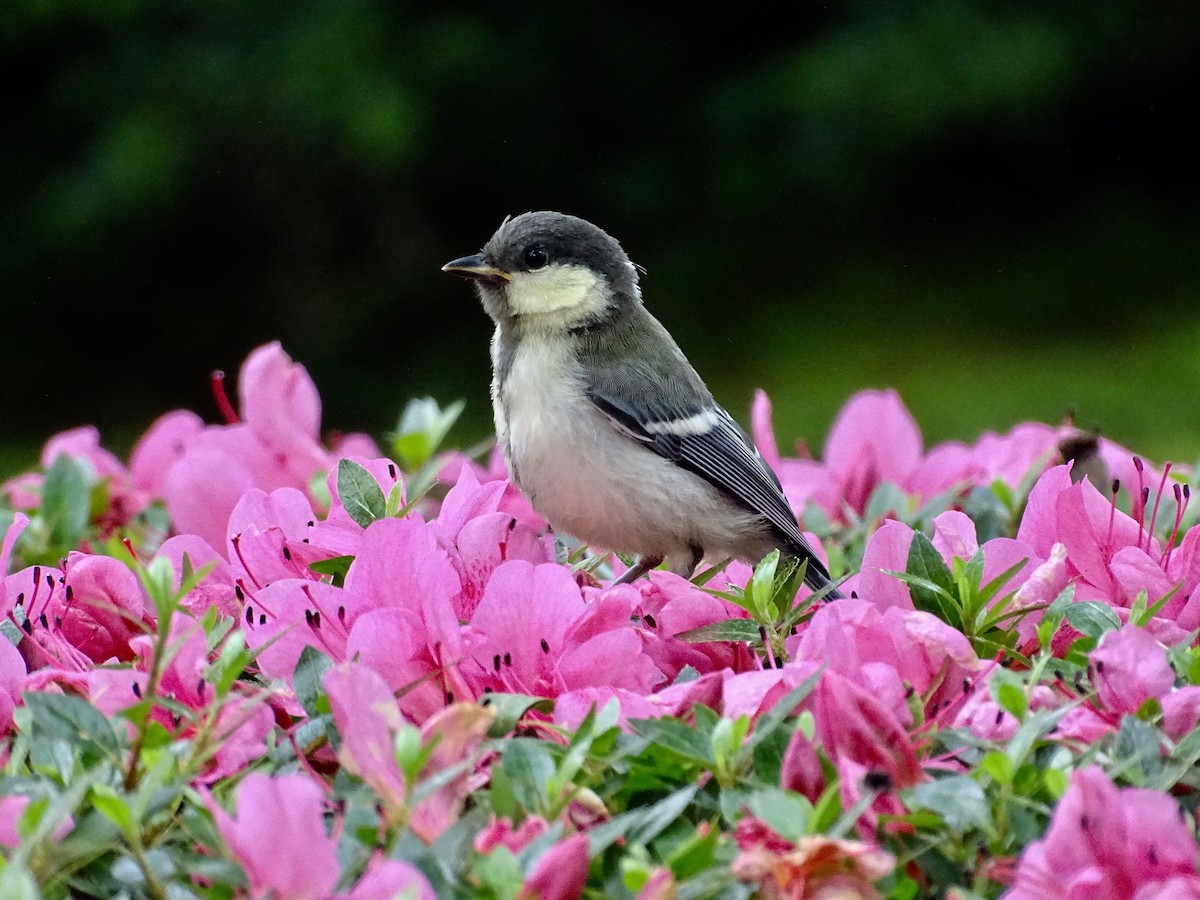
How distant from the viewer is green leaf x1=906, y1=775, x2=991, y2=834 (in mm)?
1120

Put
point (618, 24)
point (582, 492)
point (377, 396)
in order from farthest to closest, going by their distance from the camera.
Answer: point (618, 24) → point (377, 396) → point (582, 492)

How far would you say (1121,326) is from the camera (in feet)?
33.5

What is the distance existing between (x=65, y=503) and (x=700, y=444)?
3.80ft

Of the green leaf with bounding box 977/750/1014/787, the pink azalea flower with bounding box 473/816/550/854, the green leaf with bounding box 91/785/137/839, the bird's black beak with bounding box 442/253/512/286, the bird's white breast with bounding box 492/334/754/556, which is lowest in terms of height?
the bird's white breast with bounding box 492/334/754/556

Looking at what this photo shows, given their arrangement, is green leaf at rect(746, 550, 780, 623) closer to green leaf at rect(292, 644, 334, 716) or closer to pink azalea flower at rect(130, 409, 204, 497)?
green leaf at rect(292, 644, 334, 716)

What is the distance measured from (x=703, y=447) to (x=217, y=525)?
1.03m

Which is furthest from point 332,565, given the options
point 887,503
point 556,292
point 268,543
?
point 556,292

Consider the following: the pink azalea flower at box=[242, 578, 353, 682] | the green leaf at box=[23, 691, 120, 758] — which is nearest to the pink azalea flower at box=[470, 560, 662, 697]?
the pink azalea flower at box=[242, 578, 353, 682]

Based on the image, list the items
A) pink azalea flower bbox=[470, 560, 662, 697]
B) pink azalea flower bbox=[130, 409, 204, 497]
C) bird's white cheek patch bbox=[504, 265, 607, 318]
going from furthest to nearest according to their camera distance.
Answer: bird's white cheek patch bbox=[504, 265, 607, 318] → pink azalea flower bbox=[130, 409, 204, 497] → pink azalea flower bbox=[470, 560, 662, 697]

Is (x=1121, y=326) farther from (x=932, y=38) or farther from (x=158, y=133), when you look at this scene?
(x=158, y=133)

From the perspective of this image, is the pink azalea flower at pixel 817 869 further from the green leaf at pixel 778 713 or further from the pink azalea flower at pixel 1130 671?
the pink azalea flower at pixel 1130 671

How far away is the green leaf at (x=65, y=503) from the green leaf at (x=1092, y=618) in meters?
1.45

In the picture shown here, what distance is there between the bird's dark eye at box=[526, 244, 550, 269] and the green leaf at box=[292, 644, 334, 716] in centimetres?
172

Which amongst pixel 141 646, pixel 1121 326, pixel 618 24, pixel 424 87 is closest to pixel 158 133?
pixel 424 87
